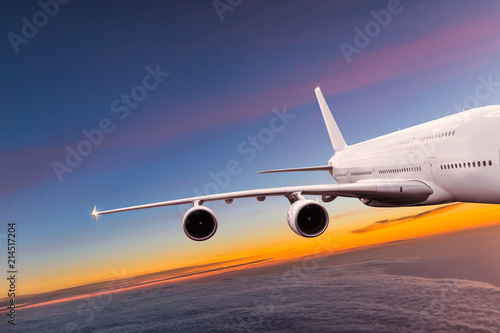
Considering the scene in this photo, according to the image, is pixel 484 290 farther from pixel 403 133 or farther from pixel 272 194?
pixel 272 194

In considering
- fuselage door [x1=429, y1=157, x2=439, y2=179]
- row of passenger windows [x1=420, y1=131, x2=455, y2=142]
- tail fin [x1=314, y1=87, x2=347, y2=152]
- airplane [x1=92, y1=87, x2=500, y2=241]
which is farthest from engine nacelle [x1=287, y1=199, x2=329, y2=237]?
tail fin [x1=314, y1=87, x2=347, y2=152]

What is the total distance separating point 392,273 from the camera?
37.9m

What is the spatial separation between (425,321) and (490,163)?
681cm

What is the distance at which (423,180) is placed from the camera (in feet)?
57.6

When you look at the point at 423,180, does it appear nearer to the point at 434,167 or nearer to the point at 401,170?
the point at 434,167

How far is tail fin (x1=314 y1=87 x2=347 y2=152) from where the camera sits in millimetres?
32875

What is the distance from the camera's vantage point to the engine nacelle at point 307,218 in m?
14.7

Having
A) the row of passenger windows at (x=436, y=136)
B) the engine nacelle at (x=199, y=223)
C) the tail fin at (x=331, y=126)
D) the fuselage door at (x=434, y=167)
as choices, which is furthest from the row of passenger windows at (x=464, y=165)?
the tail fin at (x=331, y=126)

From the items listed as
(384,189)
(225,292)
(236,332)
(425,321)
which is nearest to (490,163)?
(384,189)

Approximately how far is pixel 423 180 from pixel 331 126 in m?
17.2

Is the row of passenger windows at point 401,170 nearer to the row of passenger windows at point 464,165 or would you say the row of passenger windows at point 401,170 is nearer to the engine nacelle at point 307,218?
the row of passenger windows at point 464,165

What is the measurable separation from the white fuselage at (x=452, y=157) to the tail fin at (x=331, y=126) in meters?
10.6

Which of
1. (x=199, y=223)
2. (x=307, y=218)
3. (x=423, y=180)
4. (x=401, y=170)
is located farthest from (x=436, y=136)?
(x=199, y=223)

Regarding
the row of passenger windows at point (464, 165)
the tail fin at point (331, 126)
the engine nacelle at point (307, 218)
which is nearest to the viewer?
the row of passenger windows at point (464, 165)
